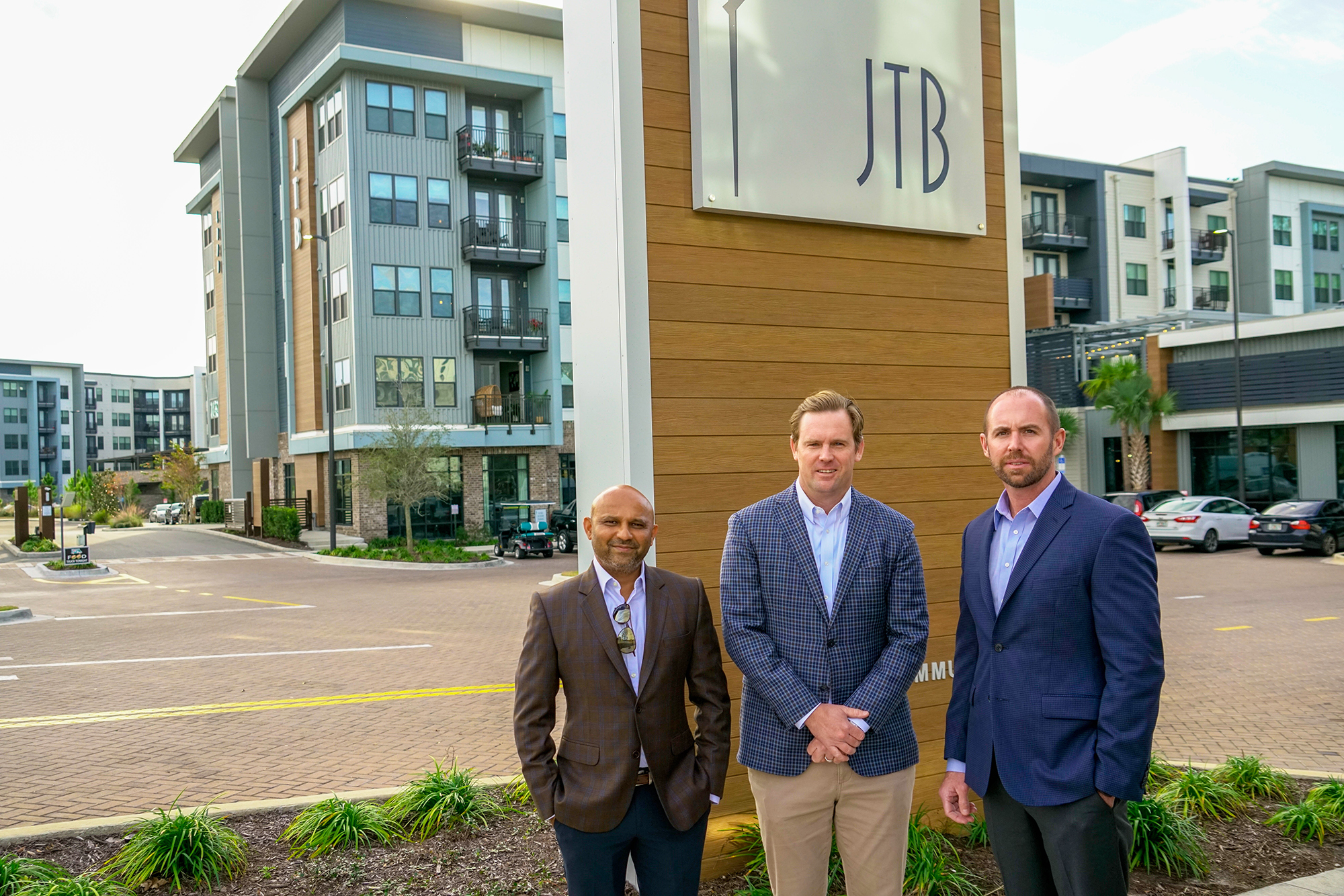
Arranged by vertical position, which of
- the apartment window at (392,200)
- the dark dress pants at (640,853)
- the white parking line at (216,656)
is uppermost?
the apartment window at (392,200)

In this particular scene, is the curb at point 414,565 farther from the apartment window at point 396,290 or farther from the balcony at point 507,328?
the balcony at point 507,328

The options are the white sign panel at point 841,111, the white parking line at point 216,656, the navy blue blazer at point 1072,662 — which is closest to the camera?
the navy blue blazer at point 1072,662

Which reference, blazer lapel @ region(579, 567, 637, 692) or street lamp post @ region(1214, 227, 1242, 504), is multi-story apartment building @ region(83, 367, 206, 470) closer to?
street lamp post @ region(1214, 227, 1242, 504)

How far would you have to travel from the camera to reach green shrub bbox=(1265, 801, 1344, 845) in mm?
5121

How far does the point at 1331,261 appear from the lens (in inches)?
2087

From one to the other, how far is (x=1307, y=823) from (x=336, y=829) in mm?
4995

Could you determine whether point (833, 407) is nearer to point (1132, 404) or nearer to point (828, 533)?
point (828, 533)

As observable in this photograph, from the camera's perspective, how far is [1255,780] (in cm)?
580

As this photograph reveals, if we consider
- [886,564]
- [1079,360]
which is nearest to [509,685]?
[886,564]

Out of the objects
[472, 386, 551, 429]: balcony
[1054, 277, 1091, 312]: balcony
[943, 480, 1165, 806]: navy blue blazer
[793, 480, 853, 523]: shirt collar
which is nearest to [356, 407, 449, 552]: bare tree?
[472, 386, 551, 429]: balcony

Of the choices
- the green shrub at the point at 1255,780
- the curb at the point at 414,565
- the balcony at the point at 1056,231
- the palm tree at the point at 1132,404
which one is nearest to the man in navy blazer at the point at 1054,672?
the green shrub at the point at 1255,780

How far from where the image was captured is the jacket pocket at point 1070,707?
2898 mm

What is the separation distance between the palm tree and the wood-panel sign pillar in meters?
32.0

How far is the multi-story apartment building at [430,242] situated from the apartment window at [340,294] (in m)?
0.12
